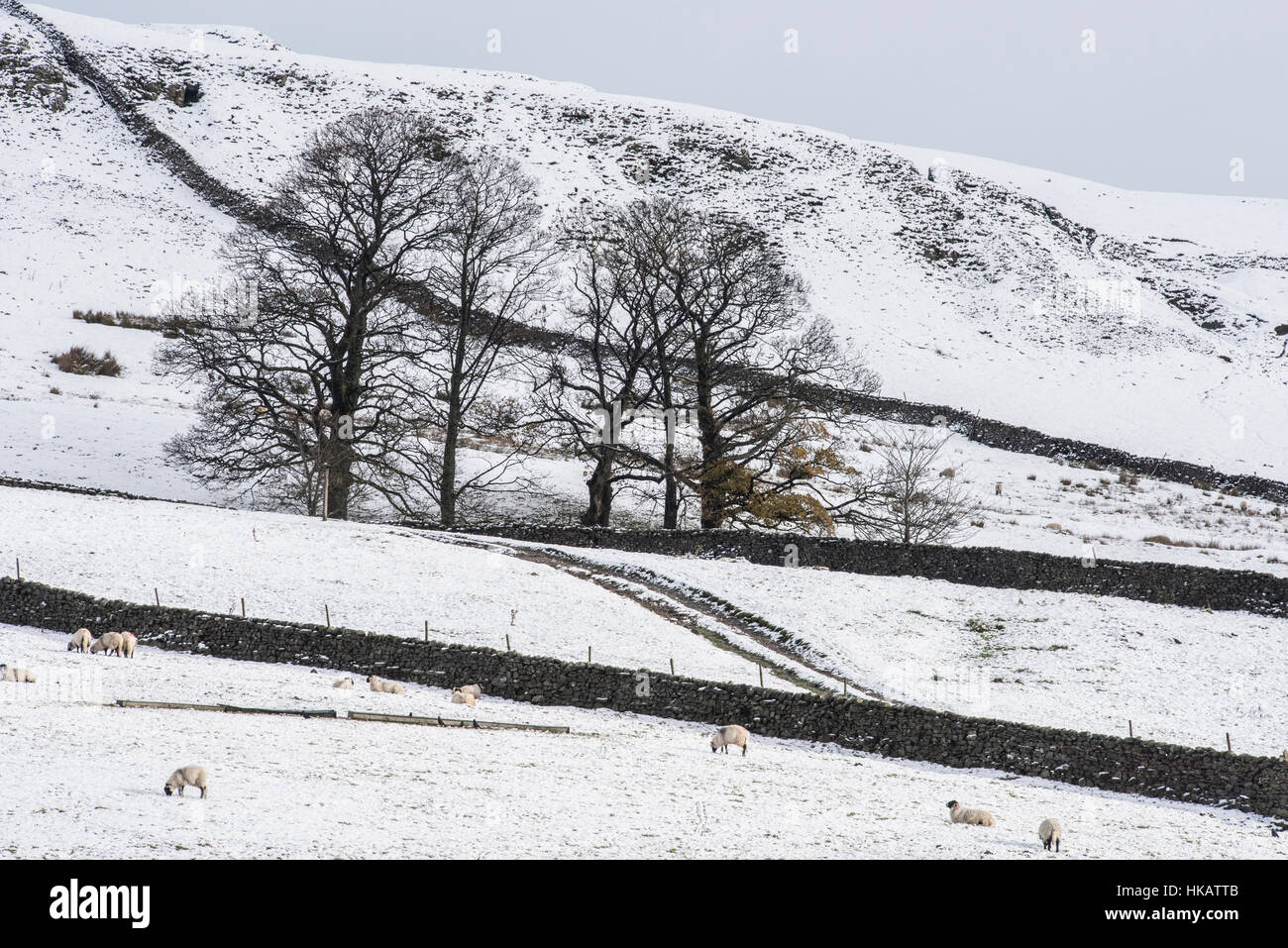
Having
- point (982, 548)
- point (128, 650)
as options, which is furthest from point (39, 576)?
point (982, 548)

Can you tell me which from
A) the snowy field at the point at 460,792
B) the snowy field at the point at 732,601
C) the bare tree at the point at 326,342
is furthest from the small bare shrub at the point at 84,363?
the snowy field at the point at 460,792

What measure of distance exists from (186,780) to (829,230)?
78.2 meters

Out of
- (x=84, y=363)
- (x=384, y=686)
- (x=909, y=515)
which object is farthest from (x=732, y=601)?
(x=84, y=363)

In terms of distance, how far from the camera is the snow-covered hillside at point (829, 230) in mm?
63500

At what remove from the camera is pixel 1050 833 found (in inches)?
626

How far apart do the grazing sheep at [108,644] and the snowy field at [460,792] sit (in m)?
0.68

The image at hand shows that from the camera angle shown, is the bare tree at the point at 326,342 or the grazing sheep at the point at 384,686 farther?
the bare tree at the point at 326,342

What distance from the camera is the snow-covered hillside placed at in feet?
208

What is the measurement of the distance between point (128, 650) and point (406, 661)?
613 cm

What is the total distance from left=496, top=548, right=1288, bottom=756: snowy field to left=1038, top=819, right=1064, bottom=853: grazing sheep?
27.9 ft

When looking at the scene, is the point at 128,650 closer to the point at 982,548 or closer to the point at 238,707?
the point at 238,707

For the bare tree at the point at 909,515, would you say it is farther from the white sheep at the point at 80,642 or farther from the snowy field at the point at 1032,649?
the white sheep at the point at 80,642

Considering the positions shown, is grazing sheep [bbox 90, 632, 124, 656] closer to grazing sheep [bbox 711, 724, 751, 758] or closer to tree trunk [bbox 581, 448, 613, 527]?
grazing sheep [bbox 711, 724, 751, 758]
